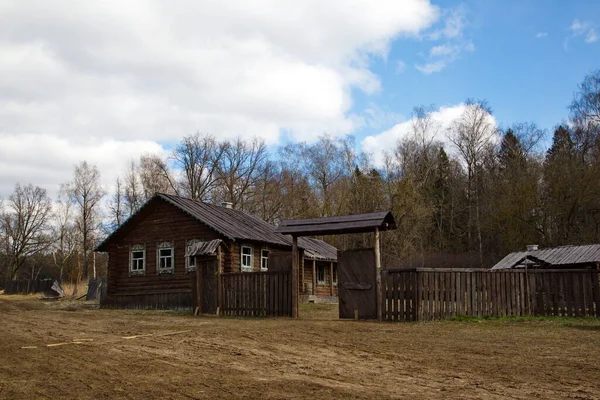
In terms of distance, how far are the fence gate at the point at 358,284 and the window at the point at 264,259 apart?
15.1m

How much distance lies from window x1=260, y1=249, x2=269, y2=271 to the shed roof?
45.7ft

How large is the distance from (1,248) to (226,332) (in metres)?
73.9

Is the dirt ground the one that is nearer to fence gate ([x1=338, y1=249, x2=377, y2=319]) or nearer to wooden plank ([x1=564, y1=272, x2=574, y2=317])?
fence gate ([x1=338, y1=249, x2=377, y2=319])

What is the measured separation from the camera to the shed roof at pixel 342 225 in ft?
56.1

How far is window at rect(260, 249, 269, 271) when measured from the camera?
3241 cm

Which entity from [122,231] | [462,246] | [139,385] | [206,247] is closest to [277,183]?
[462,246]

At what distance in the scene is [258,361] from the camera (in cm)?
916

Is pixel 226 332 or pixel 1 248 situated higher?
pixel 1 248

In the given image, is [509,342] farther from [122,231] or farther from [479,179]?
[479,179]

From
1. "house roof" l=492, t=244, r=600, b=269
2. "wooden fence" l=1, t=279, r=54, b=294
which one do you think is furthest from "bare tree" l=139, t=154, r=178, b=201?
"house roof" l=492, t=244, r=600, b=269

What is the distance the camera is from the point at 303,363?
29.6 feet

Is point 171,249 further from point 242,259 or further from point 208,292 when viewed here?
point 208,292

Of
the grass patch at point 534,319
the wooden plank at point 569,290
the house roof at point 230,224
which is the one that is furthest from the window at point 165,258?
the wooden plank at point 569,290

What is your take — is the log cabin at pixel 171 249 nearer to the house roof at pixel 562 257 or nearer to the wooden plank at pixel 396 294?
the house roof at pixel 562 257
